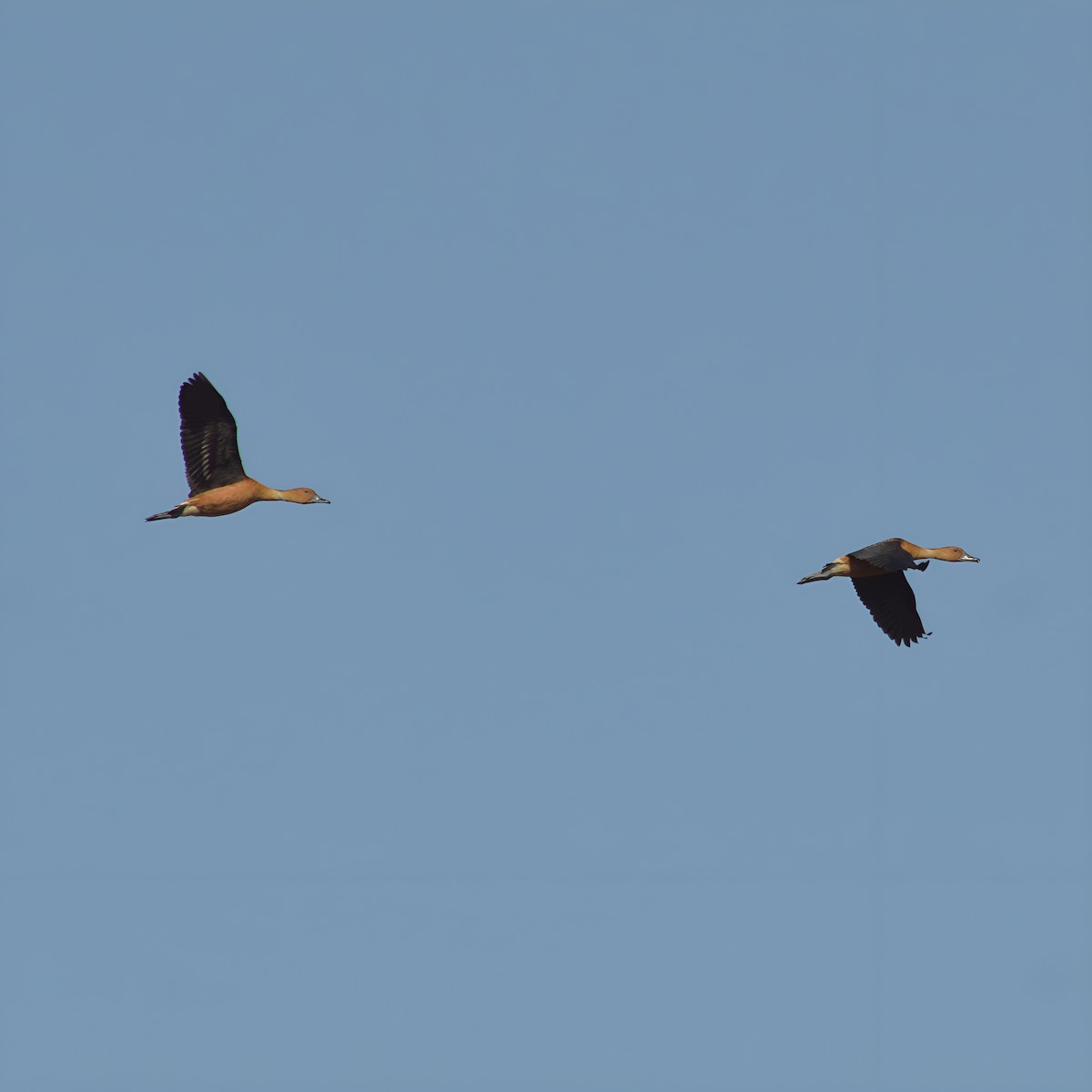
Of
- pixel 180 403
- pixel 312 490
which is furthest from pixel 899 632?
pixel 180 403

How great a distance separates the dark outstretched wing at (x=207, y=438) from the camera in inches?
1204

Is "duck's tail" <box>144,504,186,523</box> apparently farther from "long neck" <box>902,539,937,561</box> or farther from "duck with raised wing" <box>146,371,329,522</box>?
"long neck" <box>902,539,937,561</box>

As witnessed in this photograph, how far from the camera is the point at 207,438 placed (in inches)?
1219

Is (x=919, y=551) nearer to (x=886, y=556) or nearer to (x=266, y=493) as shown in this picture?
(x=886, y=556)

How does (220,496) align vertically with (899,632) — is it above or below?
above

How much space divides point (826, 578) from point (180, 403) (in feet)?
34.5

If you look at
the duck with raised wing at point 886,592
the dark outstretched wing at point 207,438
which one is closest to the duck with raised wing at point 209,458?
the dark outstretched wing at point 207,438

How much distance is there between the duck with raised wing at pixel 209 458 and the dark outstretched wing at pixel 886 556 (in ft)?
30.3

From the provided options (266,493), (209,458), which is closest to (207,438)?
(209,458)

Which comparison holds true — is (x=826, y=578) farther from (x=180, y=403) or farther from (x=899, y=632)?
(x=180, y=403)

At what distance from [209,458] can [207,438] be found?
0.34m

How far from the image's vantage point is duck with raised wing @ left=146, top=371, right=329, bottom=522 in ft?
100

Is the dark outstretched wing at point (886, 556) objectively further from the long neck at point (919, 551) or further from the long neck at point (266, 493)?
the long neck at point (266, 493)

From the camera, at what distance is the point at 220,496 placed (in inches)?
1237
